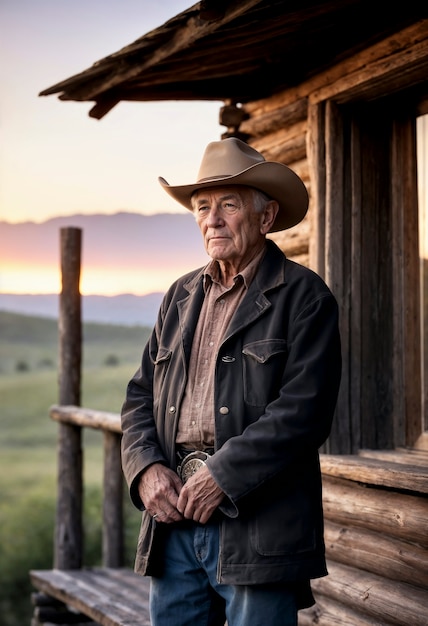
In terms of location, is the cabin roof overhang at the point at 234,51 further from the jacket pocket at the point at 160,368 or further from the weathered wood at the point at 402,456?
the weathered wood at the point at 402,456

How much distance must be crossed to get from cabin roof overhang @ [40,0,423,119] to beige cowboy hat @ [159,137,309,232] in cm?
77

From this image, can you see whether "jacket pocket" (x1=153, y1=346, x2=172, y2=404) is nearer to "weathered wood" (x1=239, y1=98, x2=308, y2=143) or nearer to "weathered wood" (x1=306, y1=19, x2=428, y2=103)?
"weathered wood" (x1=306, y1=19, x2=428, y2=103)

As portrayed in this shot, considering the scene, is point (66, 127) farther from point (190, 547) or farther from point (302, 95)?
point (190, 547)

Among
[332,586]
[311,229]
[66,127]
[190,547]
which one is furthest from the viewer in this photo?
[66,127]

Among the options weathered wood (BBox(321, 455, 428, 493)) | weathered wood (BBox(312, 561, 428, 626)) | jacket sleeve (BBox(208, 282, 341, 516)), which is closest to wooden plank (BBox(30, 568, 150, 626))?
weathered wood (BBox(312, 561, 428, 626))

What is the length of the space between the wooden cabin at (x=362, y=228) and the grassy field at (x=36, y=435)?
52.0ft

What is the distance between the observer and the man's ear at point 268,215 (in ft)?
10.7

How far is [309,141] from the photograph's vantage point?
15.5 feet

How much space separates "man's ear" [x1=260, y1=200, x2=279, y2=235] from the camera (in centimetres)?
325

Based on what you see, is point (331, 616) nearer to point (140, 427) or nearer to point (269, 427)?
point (140, 427)

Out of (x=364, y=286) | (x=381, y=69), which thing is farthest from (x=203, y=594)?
(x=381, y=69)

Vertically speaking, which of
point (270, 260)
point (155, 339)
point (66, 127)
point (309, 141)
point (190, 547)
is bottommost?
point (190, 547)

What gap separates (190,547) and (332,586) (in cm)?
151

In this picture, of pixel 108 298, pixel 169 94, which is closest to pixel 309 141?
pixel 169 94
